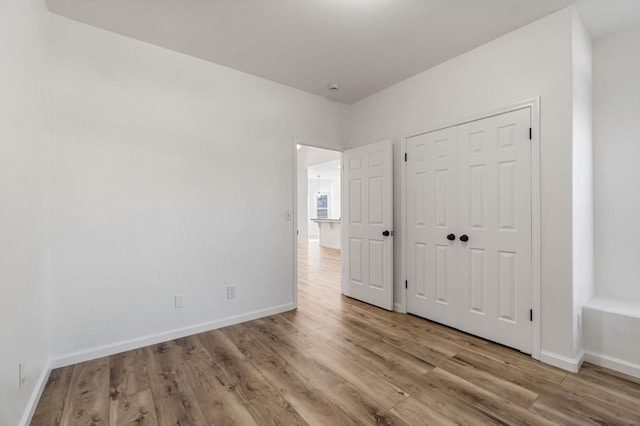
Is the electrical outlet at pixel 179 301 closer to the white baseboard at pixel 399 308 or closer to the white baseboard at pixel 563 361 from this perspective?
the white baseboard at pixel 399 308

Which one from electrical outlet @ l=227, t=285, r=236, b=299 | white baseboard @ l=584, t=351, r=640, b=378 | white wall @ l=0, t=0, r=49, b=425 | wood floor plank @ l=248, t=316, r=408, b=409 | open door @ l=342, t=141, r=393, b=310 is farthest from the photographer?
open door @ l=342, t=141, r=393, b=310

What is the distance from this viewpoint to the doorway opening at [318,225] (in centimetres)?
494

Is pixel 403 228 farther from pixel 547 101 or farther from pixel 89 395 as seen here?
pixel 89 395

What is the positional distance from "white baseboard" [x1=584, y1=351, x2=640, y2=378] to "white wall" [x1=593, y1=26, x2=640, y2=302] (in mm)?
619

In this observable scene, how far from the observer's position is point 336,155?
8570 mm

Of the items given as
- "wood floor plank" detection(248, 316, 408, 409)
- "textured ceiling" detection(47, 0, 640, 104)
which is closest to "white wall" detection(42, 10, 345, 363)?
"textured ceiling" detection(47, 0, 640, 104)

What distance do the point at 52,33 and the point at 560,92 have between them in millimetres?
4059

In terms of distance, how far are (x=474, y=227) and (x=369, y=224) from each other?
4.37ft

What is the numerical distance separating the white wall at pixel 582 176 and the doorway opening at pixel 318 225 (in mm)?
2710

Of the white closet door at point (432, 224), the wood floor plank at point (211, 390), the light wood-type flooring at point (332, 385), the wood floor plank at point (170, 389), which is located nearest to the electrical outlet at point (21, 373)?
the light wood-type flooring at point (332, 385)

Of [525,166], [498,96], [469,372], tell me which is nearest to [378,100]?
[498,96]

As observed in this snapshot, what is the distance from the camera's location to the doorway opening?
494 centimetres

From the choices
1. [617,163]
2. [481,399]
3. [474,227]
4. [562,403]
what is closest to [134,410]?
[481,399]

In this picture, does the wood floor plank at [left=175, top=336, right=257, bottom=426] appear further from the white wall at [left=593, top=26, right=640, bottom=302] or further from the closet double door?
the white wall at [left=593, top=26, right=640, bottom=302]
